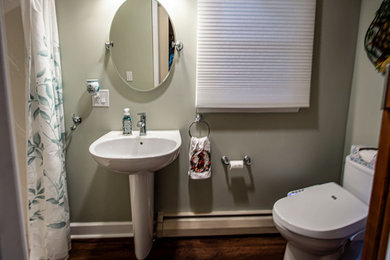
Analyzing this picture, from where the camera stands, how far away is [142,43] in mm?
1521

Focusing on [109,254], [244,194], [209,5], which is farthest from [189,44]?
[109,254]

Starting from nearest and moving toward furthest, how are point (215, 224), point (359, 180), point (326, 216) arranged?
1. point (326, 216)
2. point (359, 180)
3. point (215, 224)

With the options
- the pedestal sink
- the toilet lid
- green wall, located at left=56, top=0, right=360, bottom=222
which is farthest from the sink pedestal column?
the toilet lid

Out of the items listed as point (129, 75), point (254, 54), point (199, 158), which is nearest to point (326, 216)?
point (199, 158)

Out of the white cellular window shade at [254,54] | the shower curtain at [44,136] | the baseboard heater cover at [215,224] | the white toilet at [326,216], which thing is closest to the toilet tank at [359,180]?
the white toilet at [326,216]

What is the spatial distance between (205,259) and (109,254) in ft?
2.22

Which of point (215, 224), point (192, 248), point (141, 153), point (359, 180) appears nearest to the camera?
point (359, 180)

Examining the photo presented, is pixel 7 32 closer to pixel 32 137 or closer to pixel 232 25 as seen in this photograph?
pixel 32 137

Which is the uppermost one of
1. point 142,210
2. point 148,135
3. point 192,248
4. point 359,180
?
point 148,135

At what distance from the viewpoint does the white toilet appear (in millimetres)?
1174

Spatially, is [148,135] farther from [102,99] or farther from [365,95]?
[365,95]

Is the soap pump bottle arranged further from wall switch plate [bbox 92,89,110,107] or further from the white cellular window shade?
the white cellular window shade

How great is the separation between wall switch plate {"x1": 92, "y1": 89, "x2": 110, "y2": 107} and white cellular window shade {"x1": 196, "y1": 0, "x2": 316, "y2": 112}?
639 mm

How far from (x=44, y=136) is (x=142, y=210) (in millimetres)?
749
